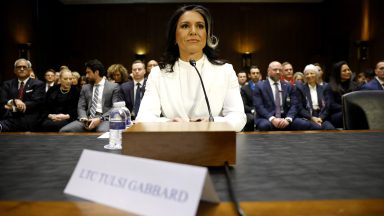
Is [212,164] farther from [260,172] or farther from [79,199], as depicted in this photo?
[79,199]

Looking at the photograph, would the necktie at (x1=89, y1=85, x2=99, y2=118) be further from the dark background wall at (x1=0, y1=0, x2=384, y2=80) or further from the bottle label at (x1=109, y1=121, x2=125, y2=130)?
the dark background wall at (x1=0, y1=0, x2=384, y2=80)

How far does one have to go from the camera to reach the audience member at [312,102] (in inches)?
175

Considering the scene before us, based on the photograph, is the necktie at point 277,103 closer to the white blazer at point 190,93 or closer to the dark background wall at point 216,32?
the white blazer at point 190,93

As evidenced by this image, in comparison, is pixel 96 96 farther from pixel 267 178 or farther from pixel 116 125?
pixel 267 178

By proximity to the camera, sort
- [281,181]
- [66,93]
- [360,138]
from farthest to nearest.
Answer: [66,93] < [360,138] < [281,181]

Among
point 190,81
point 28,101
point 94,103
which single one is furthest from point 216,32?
point 190,81

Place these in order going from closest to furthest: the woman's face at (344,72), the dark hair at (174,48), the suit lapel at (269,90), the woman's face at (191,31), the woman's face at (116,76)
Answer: the woman's face at (191,31)
the dark hair at (174,48)
the suit lapel at (269,90)
the woman's face at (344,72)
the woman's face at (116,76)

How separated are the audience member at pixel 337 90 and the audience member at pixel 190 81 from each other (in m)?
2.98

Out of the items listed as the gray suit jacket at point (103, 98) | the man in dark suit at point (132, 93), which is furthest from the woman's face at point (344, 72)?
the gray suit jacket at point (103, 98)

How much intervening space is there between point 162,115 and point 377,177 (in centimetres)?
122

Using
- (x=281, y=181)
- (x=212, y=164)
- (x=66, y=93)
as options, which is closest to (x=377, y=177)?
(x=281, y=181)

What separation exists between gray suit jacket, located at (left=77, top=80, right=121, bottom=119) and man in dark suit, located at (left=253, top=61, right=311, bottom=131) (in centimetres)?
173

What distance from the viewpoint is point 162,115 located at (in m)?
1.86

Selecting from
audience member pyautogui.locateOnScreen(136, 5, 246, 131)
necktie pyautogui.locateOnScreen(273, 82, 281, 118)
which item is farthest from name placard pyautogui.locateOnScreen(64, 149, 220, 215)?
necktie pyautogui.locateOnScreen(273, 82, 281, 118)
